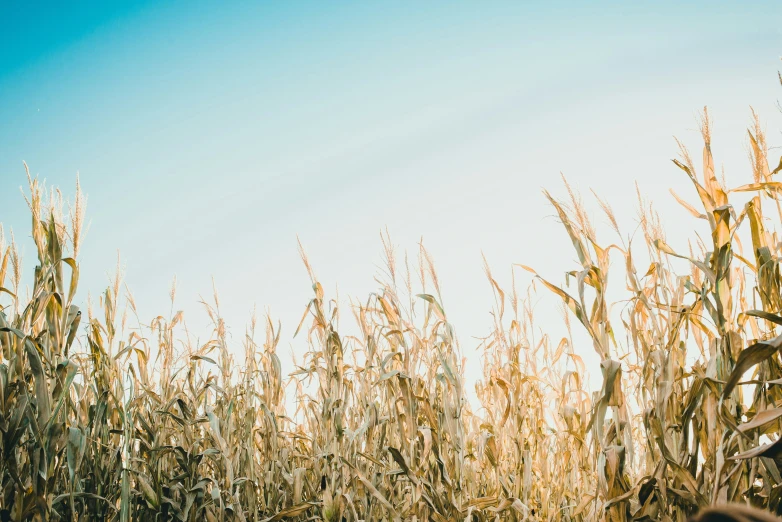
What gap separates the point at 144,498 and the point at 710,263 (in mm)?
2699

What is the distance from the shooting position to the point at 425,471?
2404 mm

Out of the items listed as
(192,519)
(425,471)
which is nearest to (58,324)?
(192,519)

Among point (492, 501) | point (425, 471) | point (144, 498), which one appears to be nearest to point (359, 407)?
point (425, 471)

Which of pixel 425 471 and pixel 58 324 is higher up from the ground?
pixel 58 324

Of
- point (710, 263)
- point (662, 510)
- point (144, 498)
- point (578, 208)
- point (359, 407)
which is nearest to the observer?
point (662, 510)

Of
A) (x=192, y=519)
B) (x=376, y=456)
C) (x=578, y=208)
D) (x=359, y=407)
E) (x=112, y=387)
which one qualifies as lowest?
(x=192, y=519)

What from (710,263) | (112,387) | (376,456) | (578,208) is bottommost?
(376,456)

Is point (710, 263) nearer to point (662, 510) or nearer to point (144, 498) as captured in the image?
point (662, 510)

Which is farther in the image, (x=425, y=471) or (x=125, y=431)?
(x=425, y=471)

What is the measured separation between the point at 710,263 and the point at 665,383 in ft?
1.68

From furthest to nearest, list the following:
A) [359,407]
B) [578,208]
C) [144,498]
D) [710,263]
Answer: [359,407]
[144,498]
[578,208]
[710,263]

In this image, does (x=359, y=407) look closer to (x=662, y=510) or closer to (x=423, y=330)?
(x=423, y=330)

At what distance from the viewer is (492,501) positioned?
216 cm

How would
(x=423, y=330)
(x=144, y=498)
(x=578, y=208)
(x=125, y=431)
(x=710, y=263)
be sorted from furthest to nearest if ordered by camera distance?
(x=423, y=330) → (x=144, y=498) → (x=125, y=431) → (x=578, y=208) → (x=710, y=263)
